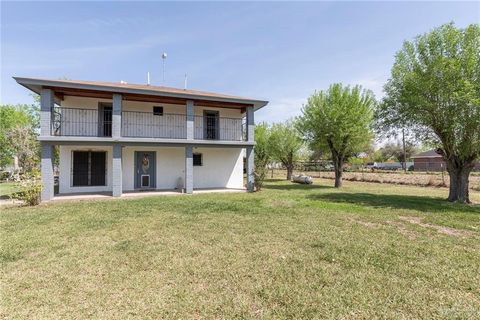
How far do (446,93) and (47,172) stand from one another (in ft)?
61.8

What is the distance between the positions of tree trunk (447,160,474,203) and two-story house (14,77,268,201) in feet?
34.8

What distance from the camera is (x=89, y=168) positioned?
14445 millimetres

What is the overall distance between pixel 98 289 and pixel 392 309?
4070mm

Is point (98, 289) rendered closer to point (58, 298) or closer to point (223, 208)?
point (58, 298)

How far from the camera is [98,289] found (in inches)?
145

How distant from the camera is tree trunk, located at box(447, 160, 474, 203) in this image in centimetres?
1257

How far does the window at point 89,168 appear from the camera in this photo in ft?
46.4

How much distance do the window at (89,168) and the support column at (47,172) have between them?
2.13 metres

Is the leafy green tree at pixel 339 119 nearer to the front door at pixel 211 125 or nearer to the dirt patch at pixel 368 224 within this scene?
the front door at pixel 211 125

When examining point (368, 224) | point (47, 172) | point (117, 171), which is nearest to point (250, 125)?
point (117, 171)

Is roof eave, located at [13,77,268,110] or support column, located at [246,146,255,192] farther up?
roof eave, located at [13,77,268,110]

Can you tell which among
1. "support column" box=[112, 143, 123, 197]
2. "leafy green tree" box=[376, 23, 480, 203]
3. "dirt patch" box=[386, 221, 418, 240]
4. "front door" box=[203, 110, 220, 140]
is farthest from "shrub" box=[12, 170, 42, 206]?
"leafy green tree" box=[376, 23, 480, 203]

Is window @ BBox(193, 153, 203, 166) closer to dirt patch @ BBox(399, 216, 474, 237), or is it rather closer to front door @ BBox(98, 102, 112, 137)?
front door @ BBox(98, 102, 112, 137)

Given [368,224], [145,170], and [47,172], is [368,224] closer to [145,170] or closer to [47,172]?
[145,170]
